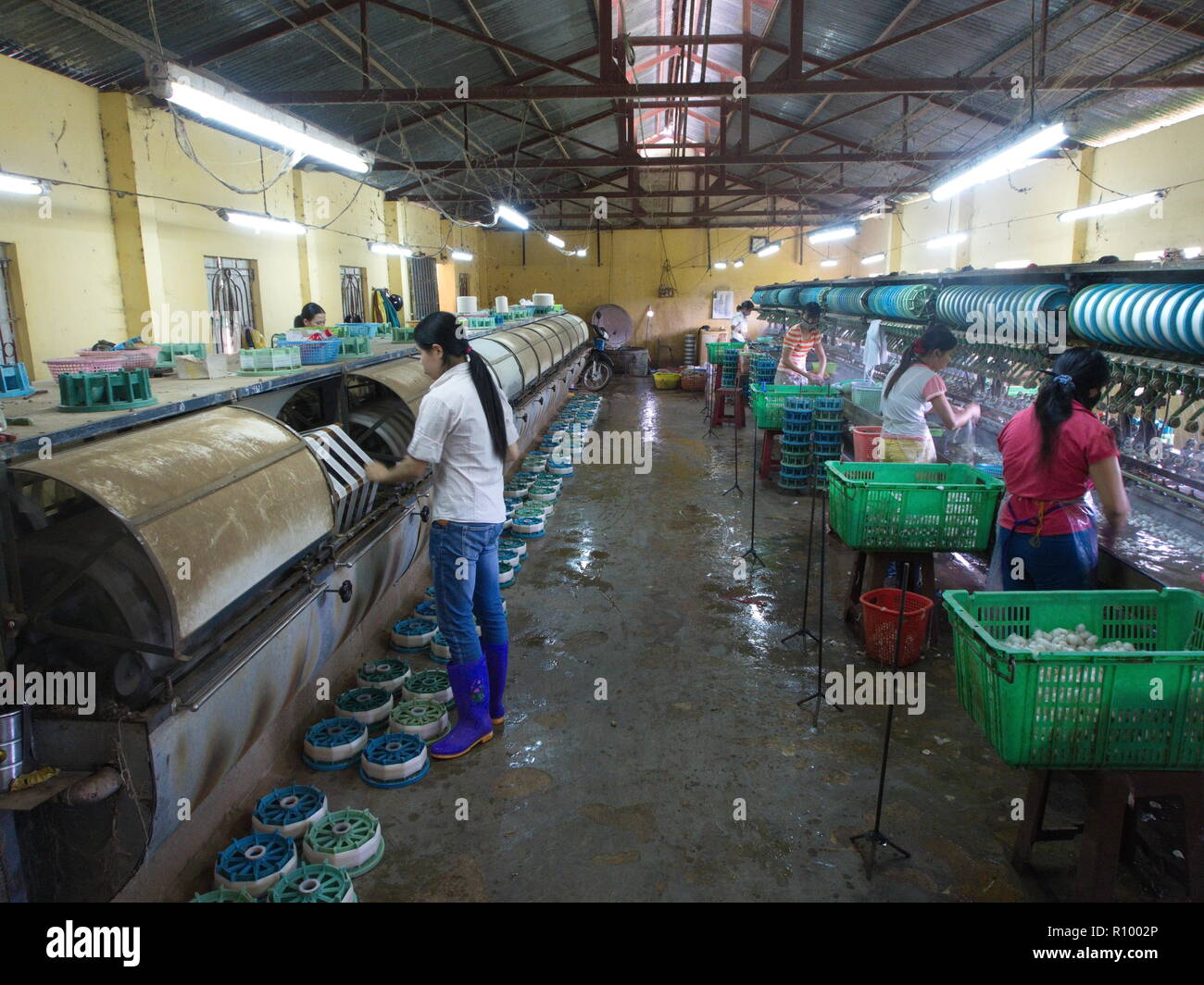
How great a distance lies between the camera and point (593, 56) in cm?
934

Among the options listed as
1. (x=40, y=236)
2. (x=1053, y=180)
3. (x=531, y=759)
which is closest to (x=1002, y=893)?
(x=531, y=759)

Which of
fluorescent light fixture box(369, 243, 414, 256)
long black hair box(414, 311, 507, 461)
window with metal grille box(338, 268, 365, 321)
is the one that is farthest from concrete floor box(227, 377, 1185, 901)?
window with metal grille box(338, 268, 365, 321)

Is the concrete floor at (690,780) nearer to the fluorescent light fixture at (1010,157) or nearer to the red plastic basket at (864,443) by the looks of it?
the red plastic basket at (864,443)

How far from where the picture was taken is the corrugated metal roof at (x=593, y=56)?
6477 millimetres

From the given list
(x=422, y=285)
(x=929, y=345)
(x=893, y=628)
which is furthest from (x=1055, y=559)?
(x=422, y=285)

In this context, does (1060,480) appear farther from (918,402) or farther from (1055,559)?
(918,402)

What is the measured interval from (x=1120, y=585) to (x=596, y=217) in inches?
768

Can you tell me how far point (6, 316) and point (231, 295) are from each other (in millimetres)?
3303

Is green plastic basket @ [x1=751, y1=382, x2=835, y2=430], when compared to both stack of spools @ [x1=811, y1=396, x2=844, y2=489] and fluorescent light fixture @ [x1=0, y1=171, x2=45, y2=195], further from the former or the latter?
fluorescent light fixture @ [x1=0, y1=171, x2=45, y2=195]

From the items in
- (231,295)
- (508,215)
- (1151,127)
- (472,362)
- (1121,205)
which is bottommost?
(472,362)

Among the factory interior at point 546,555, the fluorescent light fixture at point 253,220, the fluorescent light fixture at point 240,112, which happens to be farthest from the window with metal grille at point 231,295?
the fluorescent light fixture at point 240,112

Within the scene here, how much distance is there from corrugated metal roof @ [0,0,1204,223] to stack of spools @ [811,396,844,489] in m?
2.99
